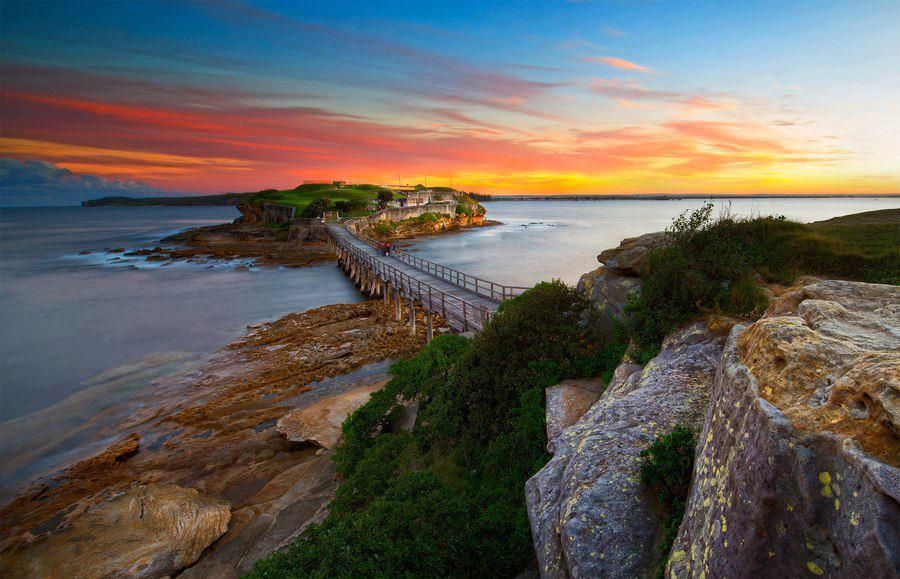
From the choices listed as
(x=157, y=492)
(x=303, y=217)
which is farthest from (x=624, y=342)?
(x=303, y=217)

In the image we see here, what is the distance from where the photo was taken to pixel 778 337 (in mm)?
4137

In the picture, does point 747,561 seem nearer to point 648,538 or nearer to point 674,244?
point 648,538

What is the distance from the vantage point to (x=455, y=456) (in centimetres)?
902

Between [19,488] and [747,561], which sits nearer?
[747,561]

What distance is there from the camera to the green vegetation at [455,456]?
573cm

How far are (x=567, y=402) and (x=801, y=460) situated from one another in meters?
5.09

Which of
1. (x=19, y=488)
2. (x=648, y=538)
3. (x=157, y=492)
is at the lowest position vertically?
(x=19, y=488)

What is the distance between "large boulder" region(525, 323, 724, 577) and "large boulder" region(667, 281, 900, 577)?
625 mm

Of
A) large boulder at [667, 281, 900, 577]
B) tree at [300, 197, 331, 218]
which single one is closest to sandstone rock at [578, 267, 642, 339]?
large boulder at [667, 281, 900, 577]

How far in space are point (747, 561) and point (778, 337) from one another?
7.02ft

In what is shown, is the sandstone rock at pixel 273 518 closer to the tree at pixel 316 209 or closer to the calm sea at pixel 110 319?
the calm sea at pixel 110 319

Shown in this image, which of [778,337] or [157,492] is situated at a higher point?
[778,337]

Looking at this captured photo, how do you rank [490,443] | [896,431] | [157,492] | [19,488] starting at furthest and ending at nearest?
1. [19,488]
2. [157,492]
3. [490,443]
4. [896,431]

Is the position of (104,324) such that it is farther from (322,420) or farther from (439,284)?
(322,420)
